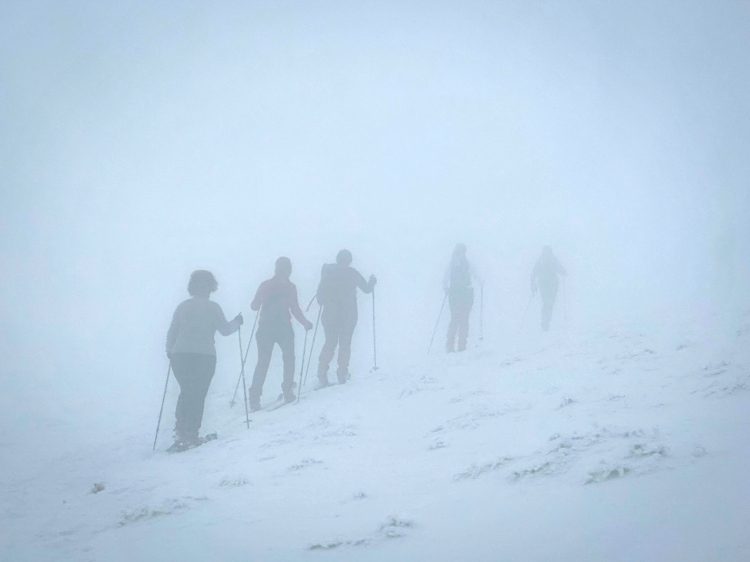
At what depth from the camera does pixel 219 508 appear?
4.42 m

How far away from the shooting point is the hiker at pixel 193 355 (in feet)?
22.9

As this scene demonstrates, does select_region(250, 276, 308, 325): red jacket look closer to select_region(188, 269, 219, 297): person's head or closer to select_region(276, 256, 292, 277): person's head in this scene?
select_region(276, 256, 292, 277): person's head

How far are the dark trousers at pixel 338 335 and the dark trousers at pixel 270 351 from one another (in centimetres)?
82

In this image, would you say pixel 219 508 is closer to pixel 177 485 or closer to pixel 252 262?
pixel 177 485

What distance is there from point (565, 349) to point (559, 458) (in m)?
5.54

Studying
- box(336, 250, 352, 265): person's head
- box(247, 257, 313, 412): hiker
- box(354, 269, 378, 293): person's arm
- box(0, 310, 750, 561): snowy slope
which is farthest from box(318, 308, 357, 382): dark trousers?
box(0, 310, 750, 561): snowy slope

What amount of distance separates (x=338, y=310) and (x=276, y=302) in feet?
4.07

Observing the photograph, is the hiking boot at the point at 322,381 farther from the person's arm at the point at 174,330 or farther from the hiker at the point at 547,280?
the hiker at the point at 547,280

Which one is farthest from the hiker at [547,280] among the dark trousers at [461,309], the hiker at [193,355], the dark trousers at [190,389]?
the dark trousers at [190,389]

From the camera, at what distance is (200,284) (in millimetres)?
7570

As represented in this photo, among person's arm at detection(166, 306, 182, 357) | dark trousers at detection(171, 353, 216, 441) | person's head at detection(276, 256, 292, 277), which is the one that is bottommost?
dark trousers at detection(171, 353, 216, 441)

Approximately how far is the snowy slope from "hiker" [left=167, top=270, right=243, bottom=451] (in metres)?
0.41

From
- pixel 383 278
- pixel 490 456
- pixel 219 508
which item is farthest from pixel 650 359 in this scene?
pixel 383 278

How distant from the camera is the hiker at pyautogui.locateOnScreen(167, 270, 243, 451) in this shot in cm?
699
